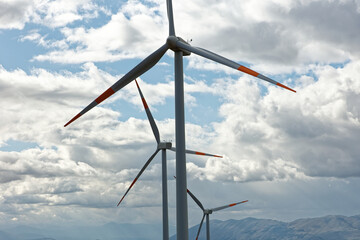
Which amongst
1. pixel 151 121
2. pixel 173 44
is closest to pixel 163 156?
pixel 151 121

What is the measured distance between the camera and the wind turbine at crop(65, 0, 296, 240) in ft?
127

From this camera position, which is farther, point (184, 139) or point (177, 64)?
point (177, 64)

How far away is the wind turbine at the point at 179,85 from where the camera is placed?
38.7 metres

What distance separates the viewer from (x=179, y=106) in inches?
1553

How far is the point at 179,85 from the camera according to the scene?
40.2 m

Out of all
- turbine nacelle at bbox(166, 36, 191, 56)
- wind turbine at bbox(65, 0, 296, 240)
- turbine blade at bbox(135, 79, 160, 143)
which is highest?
turbine blade at bbox(135, 79, 160, 143)

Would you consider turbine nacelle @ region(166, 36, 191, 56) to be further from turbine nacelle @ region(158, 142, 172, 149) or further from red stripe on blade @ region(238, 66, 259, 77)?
turbine nacelle @ region(158, 142, 172, 149)

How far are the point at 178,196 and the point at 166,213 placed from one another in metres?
37.1

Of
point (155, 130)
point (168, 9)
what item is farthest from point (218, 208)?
point (168, 9)

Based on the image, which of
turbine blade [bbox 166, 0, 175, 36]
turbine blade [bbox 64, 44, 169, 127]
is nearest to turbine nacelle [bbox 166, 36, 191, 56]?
turbine blade [bbox 64, 44, 169, 127]

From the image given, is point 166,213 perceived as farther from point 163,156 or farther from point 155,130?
point 155,130

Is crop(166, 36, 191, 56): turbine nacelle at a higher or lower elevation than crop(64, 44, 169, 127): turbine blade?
higher

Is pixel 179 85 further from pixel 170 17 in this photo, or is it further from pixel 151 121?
pixel 151 121

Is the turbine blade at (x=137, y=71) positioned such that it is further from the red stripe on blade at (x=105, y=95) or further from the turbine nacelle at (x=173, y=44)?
the turbine nacelle at (x=173, y=44)
